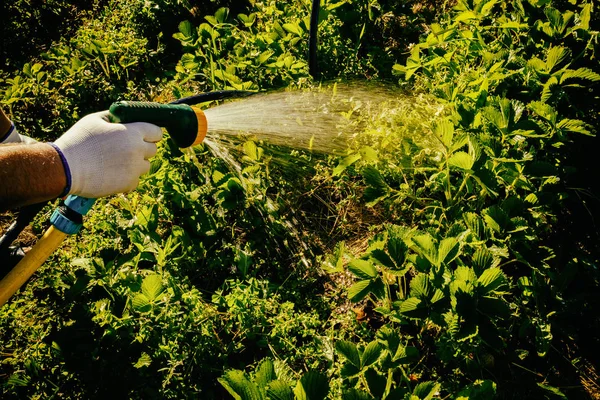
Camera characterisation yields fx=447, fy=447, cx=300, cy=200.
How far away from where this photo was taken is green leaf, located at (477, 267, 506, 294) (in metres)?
1.44

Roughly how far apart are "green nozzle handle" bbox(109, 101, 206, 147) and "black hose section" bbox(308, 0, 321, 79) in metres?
0.85

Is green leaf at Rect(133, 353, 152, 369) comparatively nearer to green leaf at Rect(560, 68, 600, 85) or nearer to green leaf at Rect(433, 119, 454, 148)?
green leaf at Rect(433, 119, 454, 148)

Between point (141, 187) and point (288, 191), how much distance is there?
0.78 meters

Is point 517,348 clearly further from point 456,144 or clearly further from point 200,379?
point 200,379

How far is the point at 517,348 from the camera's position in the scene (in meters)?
1.86

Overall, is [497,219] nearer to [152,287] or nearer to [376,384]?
[376,384]

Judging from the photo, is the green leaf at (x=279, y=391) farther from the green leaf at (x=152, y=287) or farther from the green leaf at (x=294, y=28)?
the green leaf at (x=294, y=28)

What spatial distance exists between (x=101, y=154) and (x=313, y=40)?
4.34 ft

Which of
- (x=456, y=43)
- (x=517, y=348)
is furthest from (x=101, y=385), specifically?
(x=456, y=43)

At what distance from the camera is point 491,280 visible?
1449mm

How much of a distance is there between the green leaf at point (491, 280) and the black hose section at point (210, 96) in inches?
57.5

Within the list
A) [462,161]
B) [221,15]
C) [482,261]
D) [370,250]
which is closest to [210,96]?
[221,15]

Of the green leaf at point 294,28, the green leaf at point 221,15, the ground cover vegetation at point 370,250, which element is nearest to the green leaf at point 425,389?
the ground cover vegetation at point 370,250

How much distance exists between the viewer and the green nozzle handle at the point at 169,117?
171 centimetres
